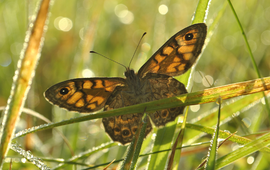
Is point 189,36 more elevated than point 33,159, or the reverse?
point 189,36

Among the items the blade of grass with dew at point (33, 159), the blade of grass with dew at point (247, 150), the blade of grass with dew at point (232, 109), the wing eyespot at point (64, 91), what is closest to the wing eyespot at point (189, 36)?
the blade of grass with dew at point (232, 109)

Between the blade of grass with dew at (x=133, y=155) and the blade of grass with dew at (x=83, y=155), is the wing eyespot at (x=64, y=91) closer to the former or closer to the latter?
the blade of grass with dew at (x=83, y=155)

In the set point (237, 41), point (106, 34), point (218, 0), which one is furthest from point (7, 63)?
point (218, 0)

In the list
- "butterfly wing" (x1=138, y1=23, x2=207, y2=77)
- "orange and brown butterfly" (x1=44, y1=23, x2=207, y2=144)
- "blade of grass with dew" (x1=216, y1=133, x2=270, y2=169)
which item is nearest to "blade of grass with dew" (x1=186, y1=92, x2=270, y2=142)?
"orange and brown butterfly" (x1=44, y1=23, x2=207, y2=144)

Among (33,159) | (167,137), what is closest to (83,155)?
(33,159)

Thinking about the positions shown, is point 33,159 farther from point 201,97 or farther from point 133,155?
point 201,97

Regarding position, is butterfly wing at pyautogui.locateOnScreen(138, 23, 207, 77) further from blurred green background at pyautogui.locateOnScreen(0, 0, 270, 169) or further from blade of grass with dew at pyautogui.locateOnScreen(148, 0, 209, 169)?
blurred green background at pyautogui.locateOnScreen(0, 0, 270, 169)
